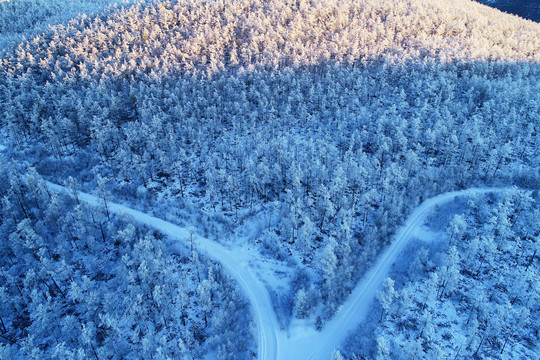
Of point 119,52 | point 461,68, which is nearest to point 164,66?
point 119,52

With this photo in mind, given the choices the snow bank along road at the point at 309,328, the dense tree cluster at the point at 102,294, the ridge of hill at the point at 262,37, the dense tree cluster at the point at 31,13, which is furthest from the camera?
the dense tree cluster at the point at 31,13

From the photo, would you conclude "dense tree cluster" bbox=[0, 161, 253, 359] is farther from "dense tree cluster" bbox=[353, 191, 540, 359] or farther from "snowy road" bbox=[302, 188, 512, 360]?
"dense tree cluster" bbox=[353, 191, 540, 359]

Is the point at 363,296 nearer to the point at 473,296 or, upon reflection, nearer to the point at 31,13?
the point at 473,296

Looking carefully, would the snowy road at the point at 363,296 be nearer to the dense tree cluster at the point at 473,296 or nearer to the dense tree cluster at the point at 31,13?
the dense tree cluster at the point at 473,296

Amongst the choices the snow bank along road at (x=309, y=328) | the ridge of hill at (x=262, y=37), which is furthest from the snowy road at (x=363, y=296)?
the ridge of hill at (x=262, y=37)

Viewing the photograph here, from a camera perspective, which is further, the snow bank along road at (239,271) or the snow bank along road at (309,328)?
the snow bank along road at (239,271)

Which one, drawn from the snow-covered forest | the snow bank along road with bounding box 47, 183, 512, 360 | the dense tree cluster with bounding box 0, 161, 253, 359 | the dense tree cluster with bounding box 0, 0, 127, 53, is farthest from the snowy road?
the dense tree cluster with bounding box 0, 0, 127, 53
